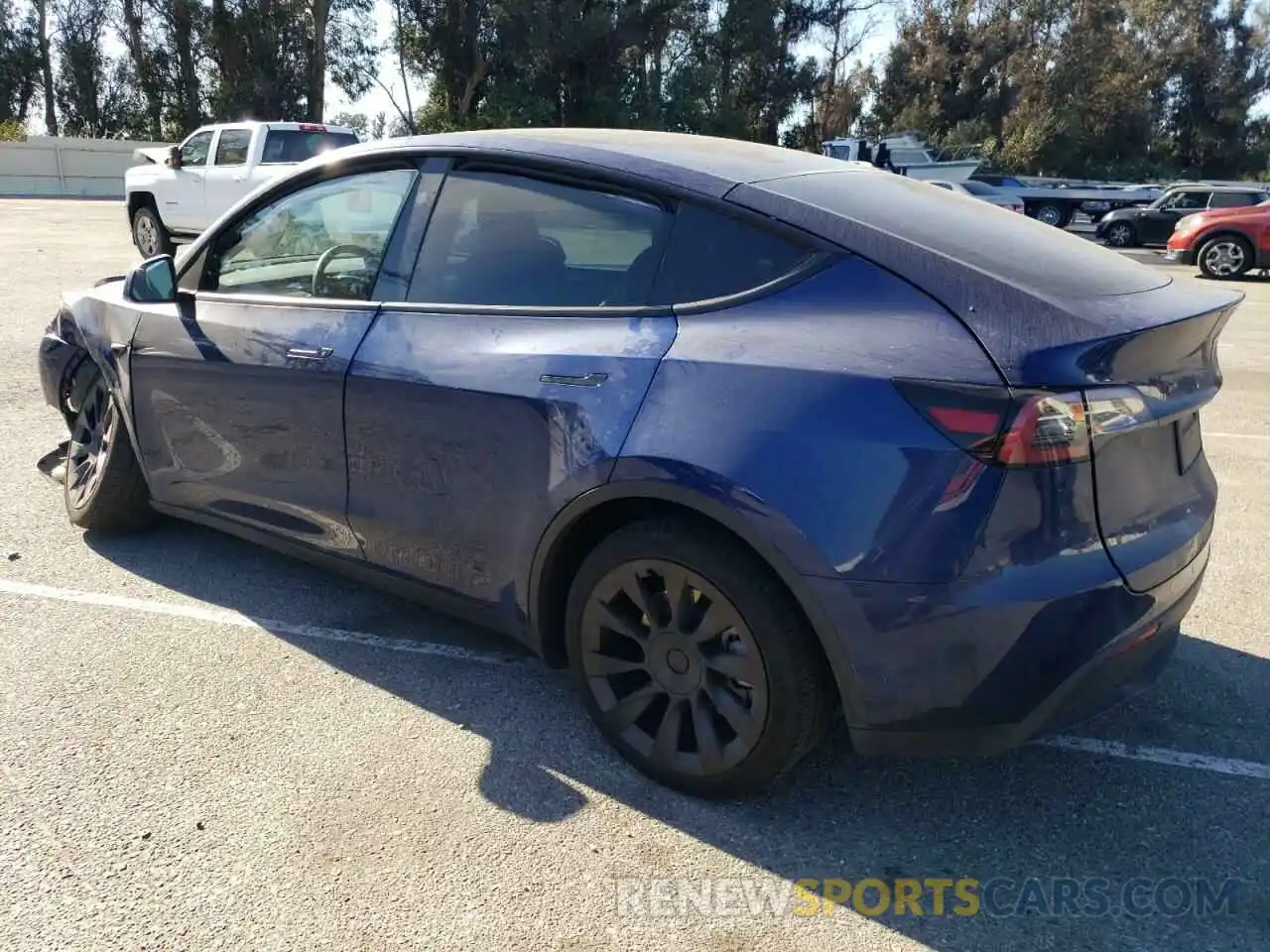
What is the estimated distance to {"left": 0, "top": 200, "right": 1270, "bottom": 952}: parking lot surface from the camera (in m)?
2.43

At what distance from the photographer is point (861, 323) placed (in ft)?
8.20

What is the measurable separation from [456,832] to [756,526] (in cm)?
109

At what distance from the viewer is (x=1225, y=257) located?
16641 mm

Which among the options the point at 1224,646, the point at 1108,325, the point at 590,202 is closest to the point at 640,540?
the point at 590,202

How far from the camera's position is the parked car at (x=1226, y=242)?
1631cm

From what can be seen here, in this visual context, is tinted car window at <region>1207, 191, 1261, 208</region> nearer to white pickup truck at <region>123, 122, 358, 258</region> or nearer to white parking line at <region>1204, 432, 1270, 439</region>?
white pickup truck at <region>123, 122, 358, 258</region>

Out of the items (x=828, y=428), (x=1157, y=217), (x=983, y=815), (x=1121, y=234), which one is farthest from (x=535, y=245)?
(x=1121, y=234)

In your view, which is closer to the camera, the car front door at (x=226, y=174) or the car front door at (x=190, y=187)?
the car front door at (x=226, y=174)

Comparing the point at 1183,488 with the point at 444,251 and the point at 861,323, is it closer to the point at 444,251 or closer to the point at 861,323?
the point at 861,323

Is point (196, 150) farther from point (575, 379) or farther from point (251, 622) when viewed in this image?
point (575, 379)

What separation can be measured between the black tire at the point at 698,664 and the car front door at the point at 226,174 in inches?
525

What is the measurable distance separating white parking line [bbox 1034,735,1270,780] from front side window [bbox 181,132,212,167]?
14.8 metres

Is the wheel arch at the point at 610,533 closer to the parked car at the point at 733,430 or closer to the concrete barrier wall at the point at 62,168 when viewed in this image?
the parked car at the point at 733,430

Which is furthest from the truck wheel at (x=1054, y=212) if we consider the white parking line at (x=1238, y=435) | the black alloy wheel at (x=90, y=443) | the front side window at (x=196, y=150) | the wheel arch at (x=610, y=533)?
the wheel arch at (x=610, y=533)
